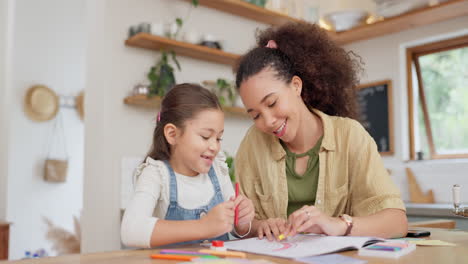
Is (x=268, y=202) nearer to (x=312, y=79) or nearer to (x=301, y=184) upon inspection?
(x=301, y=184)

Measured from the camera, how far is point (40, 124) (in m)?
4.64

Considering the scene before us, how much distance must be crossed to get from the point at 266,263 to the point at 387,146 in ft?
9.68

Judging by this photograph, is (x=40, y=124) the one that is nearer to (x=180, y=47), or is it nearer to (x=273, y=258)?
(x=180, y=47)

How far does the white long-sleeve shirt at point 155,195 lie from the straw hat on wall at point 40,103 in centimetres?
343

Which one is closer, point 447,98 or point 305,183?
point 305,183

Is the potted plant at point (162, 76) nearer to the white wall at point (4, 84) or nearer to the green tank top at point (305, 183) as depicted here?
the green tank top at point (305, 183)

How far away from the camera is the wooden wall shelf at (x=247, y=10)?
331cm

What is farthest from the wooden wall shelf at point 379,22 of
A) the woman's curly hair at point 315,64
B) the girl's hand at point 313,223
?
the girl's hand at point 313,223

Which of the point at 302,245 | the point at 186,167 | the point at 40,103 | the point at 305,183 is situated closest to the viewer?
the point at 302,245

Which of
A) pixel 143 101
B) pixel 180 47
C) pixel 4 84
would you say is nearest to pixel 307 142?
pixel 143 101

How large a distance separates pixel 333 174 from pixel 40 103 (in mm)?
3751

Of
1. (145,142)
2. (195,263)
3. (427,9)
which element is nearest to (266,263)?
(195,263)

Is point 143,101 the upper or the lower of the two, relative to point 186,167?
upper

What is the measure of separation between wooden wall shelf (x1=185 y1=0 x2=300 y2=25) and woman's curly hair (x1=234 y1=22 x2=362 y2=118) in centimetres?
155
